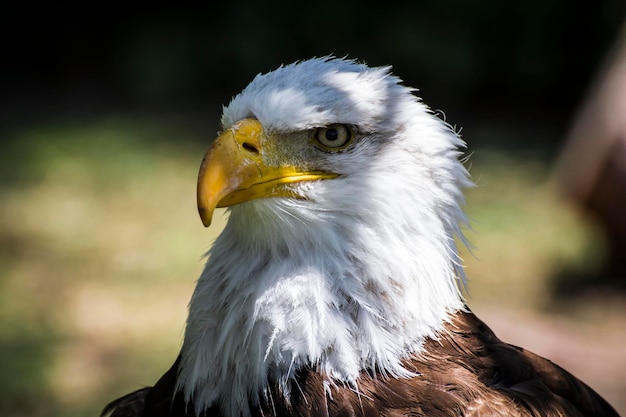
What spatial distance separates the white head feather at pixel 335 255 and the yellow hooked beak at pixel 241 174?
4 centimetres

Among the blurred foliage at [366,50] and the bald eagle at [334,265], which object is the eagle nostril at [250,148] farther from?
the blurred foliage at [366,50]

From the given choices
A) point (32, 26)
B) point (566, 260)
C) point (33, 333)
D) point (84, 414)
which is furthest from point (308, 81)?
point (32, 26)

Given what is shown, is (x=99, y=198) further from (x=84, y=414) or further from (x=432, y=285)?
(x=432, y=285)

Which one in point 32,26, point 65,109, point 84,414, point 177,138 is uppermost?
point 32,26

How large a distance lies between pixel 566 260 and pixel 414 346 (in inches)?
191

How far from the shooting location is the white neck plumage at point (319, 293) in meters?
2.43

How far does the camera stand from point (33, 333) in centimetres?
591

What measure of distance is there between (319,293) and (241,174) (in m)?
0.42

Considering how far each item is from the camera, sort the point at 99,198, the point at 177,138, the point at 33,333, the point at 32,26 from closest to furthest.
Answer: the point at 33,333, the point at 99,198, the point at 177,138, the point at 32,26

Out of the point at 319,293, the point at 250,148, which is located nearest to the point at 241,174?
the point at 250,148

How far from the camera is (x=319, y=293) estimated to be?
244 cm

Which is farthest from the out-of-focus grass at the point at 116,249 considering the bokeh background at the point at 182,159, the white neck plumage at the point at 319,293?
A: the white neck plumage at the point at 319,293

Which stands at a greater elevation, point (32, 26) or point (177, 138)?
point (32, 26)

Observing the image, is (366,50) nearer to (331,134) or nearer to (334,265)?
(331,134)
